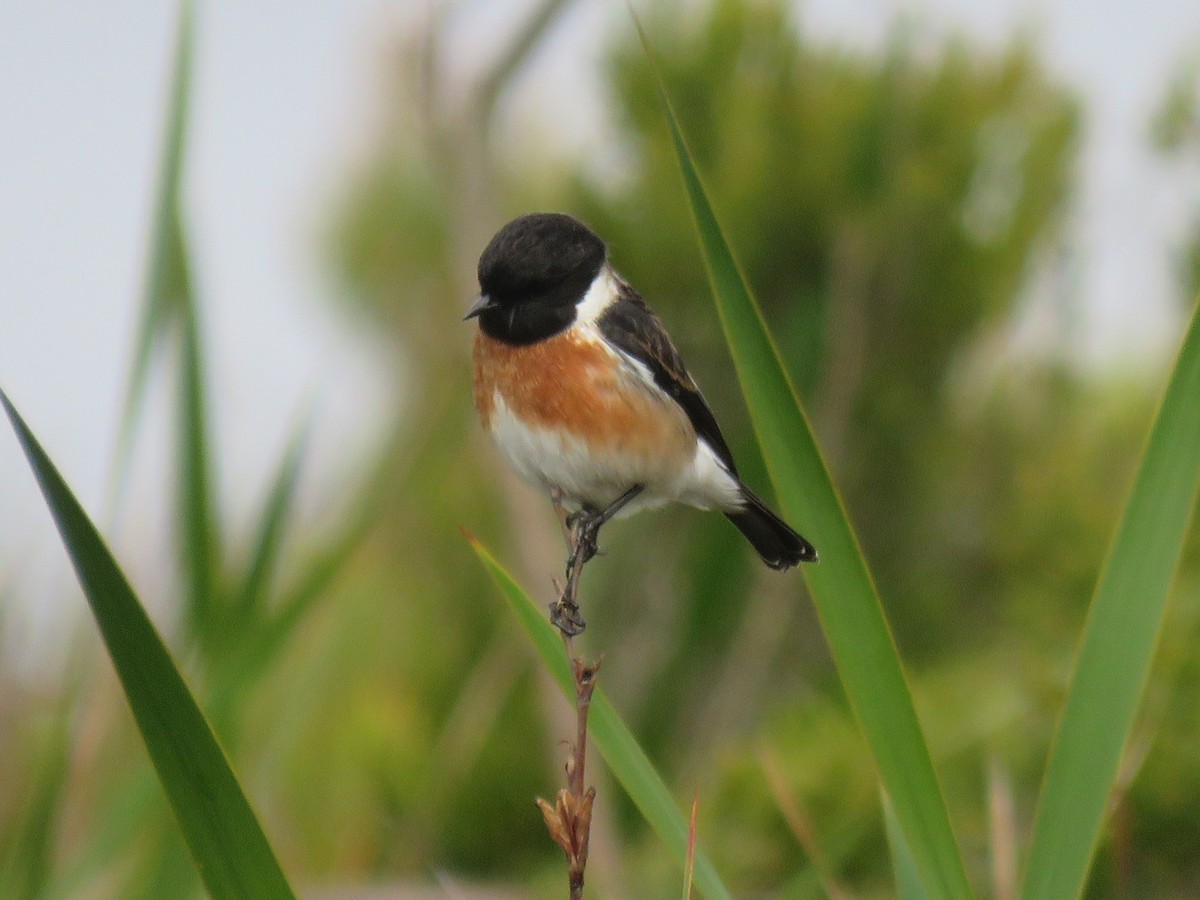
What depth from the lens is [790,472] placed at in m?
1.04

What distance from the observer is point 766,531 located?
1.92 meters

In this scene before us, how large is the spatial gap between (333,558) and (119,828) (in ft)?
1.52

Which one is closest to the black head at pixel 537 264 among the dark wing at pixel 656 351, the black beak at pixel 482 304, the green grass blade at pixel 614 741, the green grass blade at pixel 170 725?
the black beak at pixel 482 304

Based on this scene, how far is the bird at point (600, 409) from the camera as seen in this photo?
1.77m

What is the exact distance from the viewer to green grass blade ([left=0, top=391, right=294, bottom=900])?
78cm

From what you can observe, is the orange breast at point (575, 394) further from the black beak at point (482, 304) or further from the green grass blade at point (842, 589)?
the green grass blade at point (842, 589)

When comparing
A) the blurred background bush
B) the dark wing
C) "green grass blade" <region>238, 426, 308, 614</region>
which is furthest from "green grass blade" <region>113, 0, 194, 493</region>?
the blurred background bush

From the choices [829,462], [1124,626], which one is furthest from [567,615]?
[829,462]

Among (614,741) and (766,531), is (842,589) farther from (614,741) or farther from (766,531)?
(766,531)

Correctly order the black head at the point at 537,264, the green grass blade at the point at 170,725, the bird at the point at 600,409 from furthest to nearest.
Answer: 1. the bird at the point at 600,409
2. the black head at the point at 537,264
3. the green grass blade at the point at 170,725

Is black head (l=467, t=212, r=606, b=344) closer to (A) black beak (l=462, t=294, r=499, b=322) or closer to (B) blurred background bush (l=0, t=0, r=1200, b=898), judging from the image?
(A) black beak (l=462, t=294, r=499, b=322)

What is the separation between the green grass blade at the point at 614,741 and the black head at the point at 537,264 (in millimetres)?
473

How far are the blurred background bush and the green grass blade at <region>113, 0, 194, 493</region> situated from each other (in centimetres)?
234

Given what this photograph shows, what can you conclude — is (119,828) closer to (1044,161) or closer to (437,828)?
(437,828)
